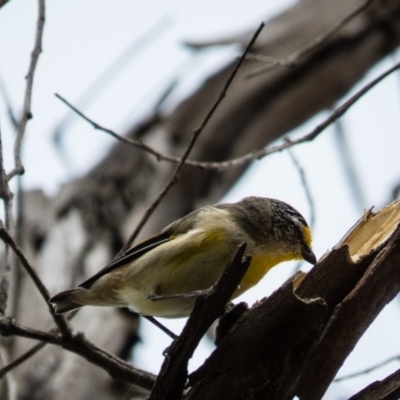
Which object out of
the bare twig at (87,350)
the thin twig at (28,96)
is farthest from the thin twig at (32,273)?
the thin twig at (28,96)

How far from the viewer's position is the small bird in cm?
417

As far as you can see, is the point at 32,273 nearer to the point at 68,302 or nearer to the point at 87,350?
the point at 87,350

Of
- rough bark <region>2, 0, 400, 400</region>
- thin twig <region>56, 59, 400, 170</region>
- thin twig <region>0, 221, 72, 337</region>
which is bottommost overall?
thin twig <region>0, 221, 72, 337</region>

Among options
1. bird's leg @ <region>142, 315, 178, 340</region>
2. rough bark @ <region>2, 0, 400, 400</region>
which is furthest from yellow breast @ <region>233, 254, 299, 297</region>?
rough bark @ <region>2, 0, 400, 400</region>

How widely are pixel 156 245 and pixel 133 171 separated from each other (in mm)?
2091

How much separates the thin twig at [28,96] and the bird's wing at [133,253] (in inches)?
32.5

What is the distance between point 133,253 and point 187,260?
36 centimetres

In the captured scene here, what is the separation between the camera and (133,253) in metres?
4.39

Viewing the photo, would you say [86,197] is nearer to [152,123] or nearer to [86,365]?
[152,123]

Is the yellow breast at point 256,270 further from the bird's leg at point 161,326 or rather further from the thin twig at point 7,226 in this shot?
the thin twig at point 7,226

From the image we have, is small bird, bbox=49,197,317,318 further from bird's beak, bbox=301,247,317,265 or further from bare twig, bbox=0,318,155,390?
bare twig, bbox=0,318,155,390

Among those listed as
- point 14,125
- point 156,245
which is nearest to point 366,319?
point 156,245

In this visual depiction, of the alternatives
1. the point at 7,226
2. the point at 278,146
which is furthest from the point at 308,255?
the point at 7,226

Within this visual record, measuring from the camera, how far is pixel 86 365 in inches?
209
